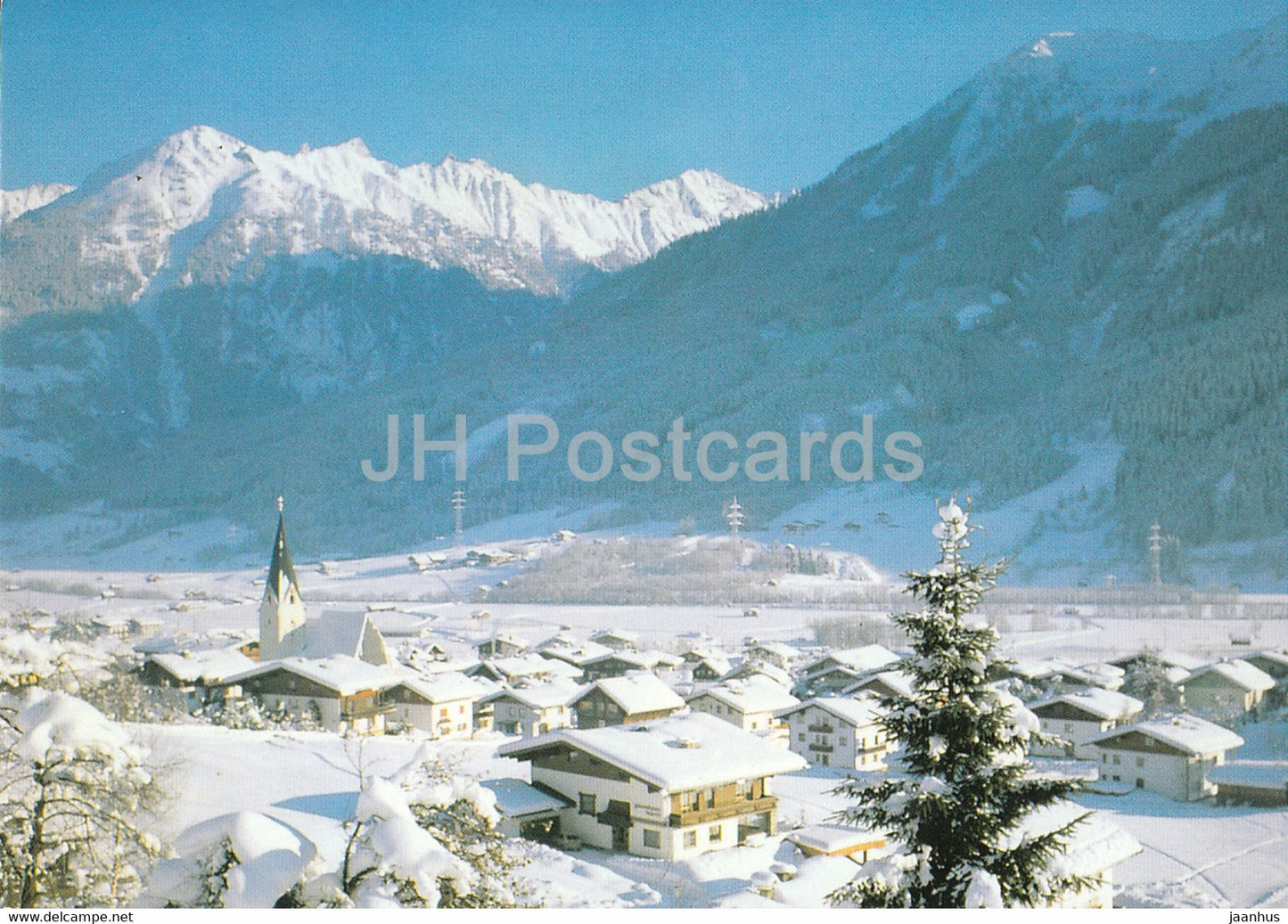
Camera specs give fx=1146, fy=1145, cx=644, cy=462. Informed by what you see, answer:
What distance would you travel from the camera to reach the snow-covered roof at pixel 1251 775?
49.0 feet

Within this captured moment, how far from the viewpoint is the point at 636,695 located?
17547 mm

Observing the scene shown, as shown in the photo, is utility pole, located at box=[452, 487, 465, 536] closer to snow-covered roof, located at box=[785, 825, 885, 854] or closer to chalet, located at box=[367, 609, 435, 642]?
chalet, located at box=[367, 609, 435, 642]

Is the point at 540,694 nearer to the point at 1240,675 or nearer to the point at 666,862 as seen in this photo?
the point at 666,862

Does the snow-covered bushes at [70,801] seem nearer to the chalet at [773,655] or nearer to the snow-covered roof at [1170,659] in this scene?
the chalet at [773,655]

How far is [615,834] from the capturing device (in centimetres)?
948

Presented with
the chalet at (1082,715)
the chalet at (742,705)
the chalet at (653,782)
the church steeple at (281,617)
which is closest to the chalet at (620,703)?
the chalet at (742,705)

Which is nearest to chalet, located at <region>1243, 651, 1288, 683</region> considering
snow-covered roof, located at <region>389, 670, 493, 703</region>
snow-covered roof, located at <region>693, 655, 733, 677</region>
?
snow-covered roof, located at <region>693, 655, 733, 677</region>

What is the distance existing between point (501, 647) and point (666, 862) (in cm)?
1988

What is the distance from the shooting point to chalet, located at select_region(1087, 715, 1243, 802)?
621 inches

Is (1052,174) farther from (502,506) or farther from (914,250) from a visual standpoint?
(502,506)

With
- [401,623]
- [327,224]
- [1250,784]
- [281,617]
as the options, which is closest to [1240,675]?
[1250,784]

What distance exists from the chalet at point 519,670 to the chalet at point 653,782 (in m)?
13.0

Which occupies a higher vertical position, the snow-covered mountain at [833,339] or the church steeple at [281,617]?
the snow-covered mountain at [833,339]
